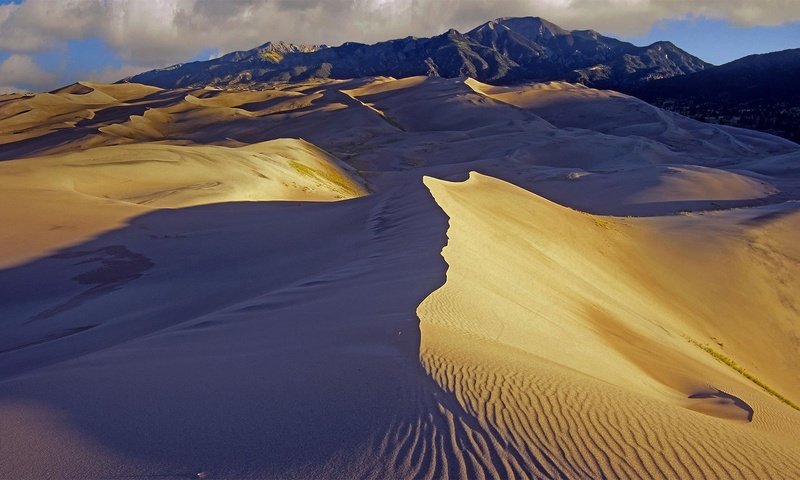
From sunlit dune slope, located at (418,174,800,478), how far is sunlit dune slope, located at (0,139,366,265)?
728 centimetres

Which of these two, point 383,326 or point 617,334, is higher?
point 383,326

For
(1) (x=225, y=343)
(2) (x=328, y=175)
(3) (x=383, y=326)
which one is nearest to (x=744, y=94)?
(2) (x=328, y=175)

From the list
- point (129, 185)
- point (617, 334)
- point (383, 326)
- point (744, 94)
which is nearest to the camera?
point (383, 326)

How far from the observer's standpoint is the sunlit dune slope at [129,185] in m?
13.4

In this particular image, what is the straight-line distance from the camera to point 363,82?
93.7 meters

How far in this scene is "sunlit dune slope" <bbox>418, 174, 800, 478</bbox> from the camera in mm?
4027

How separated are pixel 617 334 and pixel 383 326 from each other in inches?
175

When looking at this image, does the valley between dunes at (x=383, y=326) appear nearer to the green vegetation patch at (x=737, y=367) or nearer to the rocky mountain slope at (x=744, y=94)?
the green vegetation patch at (x=737, y=367)

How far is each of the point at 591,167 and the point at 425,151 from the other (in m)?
11.8

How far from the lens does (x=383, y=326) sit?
18.7 feet

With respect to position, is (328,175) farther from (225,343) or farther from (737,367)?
(225,343)

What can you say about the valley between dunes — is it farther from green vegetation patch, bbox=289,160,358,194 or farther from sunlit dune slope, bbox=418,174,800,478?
green vegetation patch, bbox=289,160,358,194

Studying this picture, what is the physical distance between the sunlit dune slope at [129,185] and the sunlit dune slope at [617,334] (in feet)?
23.9

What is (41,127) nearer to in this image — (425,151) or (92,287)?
(425,151)
